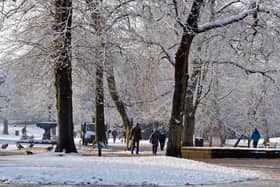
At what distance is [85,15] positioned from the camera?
26844mm

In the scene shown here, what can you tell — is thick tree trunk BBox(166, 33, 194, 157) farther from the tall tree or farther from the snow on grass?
the snow on grass

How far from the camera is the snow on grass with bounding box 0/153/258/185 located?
56.0 feet

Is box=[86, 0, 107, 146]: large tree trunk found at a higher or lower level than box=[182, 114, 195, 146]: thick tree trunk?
higher

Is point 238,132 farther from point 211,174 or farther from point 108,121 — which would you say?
point 211,174

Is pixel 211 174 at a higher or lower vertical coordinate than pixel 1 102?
lower

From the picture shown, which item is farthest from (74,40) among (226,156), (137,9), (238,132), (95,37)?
(238,132)

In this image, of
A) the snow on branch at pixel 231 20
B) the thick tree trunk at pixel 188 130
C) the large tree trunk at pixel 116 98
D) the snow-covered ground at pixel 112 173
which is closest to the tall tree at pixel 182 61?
the snow on branch at pixel 231 20

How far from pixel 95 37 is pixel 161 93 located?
15482mm

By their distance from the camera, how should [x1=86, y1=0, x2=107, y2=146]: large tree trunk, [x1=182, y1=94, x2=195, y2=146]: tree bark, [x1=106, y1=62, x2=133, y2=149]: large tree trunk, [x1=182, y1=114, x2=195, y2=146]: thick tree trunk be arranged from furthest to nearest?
[x1=182, y1=114, x2=195, y2=146]: thick tree trunk, [x1=182, y1=94, x2=195, y2=146]: tree bark, [x1=106, y1=62, x2=133, y2=149]: large tree trunk, [x1=86, y1=0, x2=107, y2=146]: large tree trunk

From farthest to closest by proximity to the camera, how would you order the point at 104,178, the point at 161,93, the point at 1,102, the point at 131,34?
1. the point at 1,102
2. the point at 161,93
3. the point at 131,34
4. the point at 104,178

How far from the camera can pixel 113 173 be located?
1803 cm

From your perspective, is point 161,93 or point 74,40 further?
point 161,93

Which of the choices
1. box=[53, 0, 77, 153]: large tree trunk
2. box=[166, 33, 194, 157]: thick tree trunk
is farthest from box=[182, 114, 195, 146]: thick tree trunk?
box=[53, 0, 77, 153]: large tree trunk

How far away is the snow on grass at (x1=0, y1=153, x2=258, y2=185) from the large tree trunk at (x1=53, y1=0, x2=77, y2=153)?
Answer: 21.1 ft
